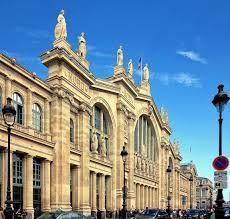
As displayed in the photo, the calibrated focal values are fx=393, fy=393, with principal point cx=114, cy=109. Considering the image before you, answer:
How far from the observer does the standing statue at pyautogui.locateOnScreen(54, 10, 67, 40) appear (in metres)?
39.2

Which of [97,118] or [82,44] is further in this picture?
[97,118]

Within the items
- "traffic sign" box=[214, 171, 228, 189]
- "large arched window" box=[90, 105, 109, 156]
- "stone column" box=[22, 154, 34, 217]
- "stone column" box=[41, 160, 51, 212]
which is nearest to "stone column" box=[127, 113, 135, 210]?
"large arched window" box=[90, 105, 109, 156]

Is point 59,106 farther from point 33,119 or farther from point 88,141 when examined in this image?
point 88,141

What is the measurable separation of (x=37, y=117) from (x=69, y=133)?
4328mm

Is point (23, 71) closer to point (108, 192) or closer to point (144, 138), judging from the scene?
point (108, 192)

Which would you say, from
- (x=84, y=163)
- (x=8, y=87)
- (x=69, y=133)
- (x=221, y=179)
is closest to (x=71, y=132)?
(x=69, y=133)

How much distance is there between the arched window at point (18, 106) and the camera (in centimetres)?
3306

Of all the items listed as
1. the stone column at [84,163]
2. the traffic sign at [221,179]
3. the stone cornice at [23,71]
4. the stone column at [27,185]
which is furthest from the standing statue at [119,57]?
the traffic sign at [221,179]

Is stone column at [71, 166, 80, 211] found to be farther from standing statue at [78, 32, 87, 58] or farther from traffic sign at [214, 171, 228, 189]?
traffic sign at [214, 171, 228, 189]

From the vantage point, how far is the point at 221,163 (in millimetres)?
14336

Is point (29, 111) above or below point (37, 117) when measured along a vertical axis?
above

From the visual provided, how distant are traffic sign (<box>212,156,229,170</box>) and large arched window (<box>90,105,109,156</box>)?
3334cm

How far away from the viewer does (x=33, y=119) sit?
3575 centimetres

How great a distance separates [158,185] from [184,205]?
42.1m
